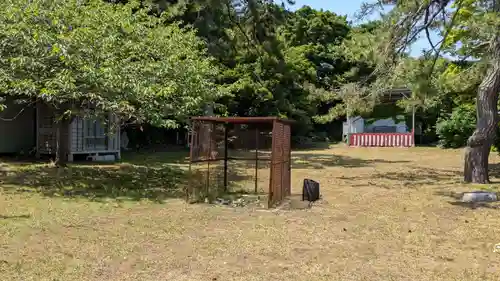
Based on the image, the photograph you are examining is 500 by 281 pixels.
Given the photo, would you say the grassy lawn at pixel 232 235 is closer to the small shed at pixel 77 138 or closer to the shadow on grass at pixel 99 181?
the shadow on grass at pixel 99 181

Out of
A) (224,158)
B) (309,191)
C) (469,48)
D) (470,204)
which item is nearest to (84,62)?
(224,158)

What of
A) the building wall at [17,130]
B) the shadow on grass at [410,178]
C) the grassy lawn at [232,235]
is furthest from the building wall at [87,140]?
the shadow on grass at [410,178]

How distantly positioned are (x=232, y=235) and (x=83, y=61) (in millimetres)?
4625

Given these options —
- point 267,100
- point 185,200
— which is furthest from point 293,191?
point 267,100

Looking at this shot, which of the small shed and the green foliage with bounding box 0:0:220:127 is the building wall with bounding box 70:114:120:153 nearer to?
the small shed

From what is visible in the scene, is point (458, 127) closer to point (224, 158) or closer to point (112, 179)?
point (224, 158)

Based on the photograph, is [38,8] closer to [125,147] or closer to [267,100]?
[125,147]

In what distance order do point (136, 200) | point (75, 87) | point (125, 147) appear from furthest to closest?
point (125, 147), point (136, 200), point (75, 87)

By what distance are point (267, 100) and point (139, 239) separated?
20.9 m

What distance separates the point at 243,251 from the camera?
597cm

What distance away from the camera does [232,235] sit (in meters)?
6.81

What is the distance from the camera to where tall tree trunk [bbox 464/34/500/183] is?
486 inches

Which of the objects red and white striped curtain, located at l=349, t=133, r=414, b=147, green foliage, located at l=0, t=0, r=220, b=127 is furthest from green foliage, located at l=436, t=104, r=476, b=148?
green foliage, located at l=0, t=0, r=220, b=127

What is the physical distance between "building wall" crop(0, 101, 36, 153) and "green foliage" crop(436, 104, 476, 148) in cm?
1867
